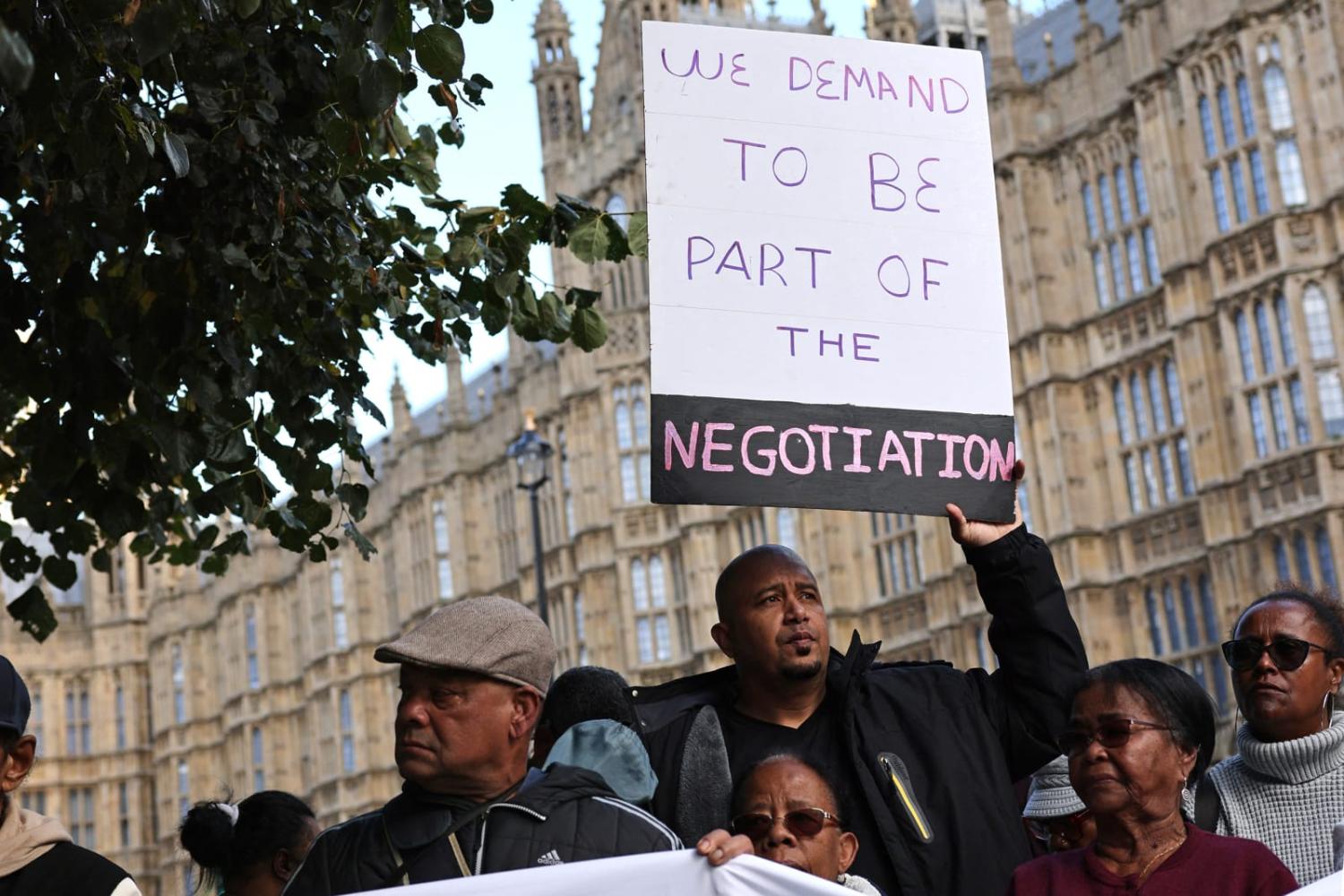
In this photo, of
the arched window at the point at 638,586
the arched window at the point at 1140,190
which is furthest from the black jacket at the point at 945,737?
the arched window at the point at 638,586

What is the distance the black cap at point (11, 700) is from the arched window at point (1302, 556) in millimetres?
18523

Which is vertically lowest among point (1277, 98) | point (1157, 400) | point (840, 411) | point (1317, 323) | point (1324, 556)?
point (840, 411)

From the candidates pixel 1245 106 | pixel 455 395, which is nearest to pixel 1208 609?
pixel 1245 106

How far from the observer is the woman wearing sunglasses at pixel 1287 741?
172 inches

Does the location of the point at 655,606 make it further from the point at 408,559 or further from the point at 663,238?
the point at 663,238

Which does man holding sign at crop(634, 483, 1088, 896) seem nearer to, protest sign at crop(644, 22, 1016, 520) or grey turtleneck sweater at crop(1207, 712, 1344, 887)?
protest sign at crop(644, 22, 1016, 520)

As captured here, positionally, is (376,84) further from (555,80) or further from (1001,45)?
(555,80)

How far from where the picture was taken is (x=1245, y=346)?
→ 71.1 ft

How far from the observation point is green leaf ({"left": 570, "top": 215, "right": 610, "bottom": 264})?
20.3 feet

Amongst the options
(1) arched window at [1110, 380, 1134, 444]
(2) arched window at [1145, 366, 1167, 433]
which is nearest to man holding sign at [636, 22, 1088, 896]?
(2) arched window at [1145, 366, 1167, 433]

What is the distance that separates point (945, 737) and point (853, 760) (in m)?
0.26

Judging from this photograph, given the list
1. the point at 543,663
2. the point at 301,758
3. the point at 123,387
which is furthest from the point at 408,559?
the point at 543,663

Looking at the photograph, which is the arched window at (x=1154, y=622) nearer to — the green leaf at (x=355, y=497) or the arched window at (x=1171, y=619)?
the arched window at (x=1171, y=619)

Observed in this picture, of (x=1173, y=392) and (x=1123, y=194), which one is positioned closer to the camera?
(x=1173, y=392)
